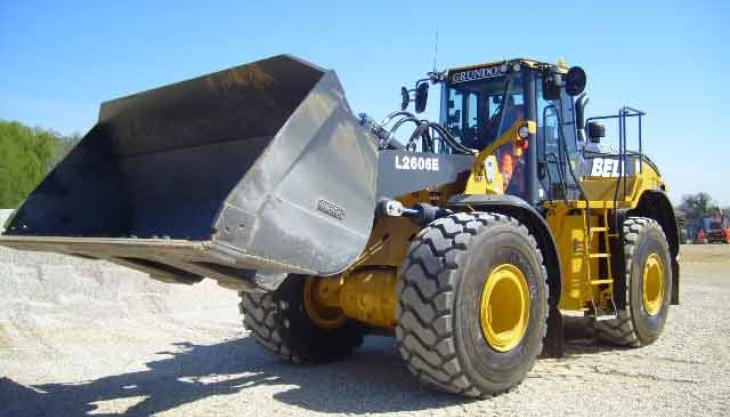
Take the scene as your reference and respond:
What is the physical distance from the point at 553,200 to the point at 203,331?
14.2ft

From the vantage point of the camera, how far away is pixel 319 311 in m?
6.16

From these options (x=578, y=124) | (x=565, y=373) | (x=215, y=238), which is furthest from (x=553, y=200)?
(x=215, y=238)

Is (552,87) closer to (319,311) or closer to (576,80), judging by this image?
(576,80)

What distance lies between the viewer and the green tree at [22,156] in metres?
31.2

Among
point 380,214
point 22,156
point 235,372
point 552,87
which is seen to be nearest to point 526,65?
point 552,87

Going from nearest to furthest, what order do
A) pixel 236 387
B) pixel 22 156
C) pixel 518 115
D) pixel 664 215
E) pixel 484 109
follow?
pixel 236 387
pixel 518 115
pixel 484 109
pixel 664 215
pixel 22 156

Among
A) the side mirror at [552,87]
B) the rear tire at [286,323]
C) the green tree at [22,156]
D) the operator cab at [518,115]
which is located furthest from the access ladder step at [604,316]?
the green tree at [22,156]

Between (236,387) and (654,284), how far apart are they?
4.83m

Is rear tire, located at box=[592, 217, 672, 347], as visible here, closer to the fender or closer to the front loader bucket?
the fender

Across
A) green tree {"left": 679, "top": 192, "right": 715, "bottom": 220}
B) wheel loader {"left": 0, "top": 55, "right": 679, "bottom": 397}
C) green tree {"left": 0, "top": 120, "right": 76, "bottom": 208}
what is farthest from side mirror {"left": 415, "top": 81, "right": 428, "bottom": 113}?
green tree {"left": 679, "top": 192, "right": 715, "bottom": 220}

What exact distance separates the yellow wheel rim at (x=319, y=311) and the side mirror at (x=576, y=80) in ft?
9.26

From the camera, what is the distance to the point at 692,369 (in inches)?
228

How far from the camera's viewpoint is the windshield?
20.7ft

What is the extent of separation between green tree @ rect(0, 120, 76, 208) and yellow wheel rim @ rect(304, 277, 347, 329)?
2659 cm
